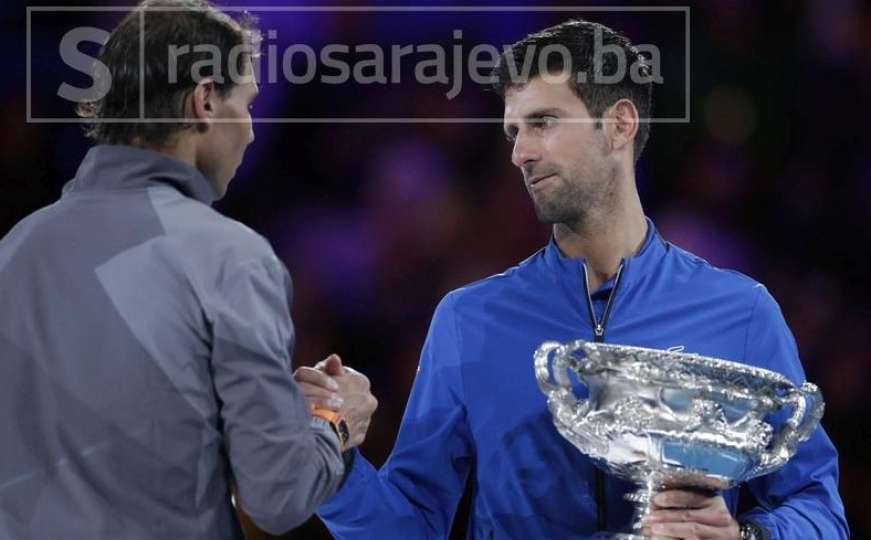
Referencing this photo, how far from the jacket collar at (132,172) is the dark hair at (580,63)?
917mm

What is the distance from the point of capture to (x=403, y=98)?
3.65m

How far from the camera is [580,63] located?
7.54 ft

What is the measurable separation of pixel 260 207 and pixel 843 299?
1.72 metres

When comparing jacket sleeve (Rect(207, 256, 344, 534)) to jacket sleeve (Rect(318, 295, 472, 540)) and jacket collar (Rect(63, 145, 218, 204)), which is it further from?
jacket sleeve (Rect(318, 295, 472, 540))

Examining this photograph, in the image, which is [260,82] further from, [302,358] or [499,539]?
[499,539]

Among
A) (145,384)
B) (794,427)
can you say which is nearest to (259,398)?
(145,384)

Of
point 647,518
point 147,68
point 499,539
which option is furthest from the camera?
point 499,539

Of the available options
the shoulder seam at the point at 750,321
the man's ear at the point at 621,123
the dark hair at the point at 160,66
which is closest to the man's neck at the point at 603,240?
the man's ear at the point at 621,123

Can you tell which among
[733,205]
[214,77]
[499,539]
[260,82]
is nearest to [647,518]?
[499,539]

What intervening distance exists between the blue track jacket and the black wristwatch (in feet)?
0.23

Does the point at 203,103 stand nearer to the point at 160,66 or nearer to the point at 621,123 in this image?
the point at 160,66

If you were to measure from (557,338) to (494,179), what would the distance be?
1555 mm

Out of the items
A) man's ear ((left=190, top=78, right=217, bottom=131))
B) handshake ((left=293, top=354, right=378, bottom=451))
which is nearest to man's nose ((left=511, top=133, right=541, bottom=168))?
handshake ((left=293, top=354, right=378, bottom=451))

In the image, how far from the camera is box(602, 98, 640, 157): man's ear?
91.7 inches
